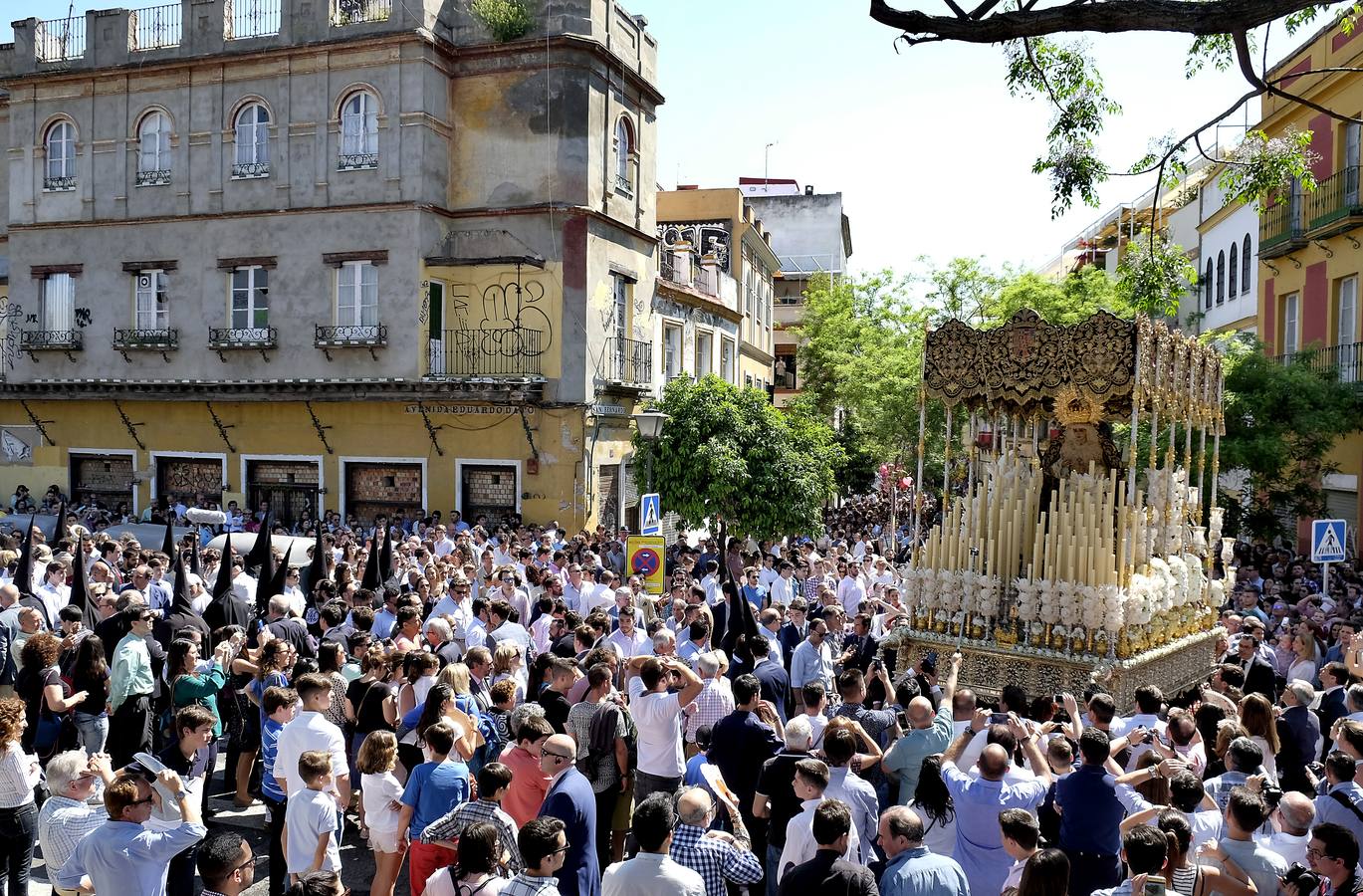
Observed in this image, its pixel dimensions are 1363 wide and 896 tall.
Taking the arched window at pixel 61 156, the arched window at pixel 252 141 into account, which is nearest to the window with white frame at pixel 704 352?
the arched window at pixel 252 141

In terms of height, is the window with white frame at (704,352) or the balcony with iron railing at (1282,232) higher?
the balcony with iron railing at (1282,232)

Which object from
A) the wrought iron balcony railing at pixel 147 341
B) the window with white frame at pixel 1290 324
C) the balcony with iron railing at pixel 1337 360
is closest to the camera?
the balcony with iron railing at pixel 1337 360

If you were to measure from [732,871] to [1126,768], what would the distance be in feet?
10.8

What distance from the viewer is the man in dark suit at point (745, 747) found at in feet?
25.6

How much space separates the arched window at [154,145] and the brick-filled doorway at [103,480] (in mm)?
7061

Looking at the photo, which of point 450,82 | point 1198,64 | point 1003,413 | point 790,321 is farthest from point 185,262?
point 790,321

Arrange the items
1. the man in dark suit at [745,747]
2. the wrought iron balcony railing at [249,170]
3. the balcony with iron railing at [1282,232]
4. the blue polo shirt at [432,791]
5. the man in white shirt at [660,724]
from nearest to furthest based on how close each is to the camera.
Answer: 1. the blue polo shirt at [432,791]
2. the man in dark suit at [745,747]
3. the man in white shirt at [660,724]
4. the balcony with iron railing at [1282,232]
5. the wrought iron balcony railing at [249,170]

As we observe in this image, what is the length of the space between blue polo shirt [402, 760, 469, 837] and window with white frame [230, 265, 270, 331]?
869 inches

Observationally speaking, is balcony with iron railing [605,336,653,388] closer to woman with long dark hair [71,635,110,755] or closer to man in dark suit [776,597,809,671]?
man in dark suit [776,597,809,671]

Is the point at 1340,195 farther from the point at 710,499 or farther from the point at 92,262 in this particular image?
the point at 92,262

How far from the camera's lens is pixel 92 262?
28.1 metres

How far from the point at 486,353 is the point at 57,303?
39.1 ft

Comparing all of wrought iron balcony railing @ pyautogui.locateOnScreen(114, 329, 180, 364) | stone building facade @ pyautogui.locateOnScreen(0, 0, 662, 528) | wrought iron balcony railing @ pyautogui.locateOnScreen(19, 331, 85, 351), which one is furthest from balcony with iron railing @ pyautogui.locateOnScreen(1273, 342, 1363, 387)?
wrought iron balcony railing @ pyautogui.locateOnScreen(19, 331, 85, 351)

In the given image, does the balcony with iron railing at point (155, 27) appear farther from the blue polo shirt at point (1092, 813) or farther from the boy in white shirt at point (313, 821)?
the blue polo shirt at point (1092, 813)
